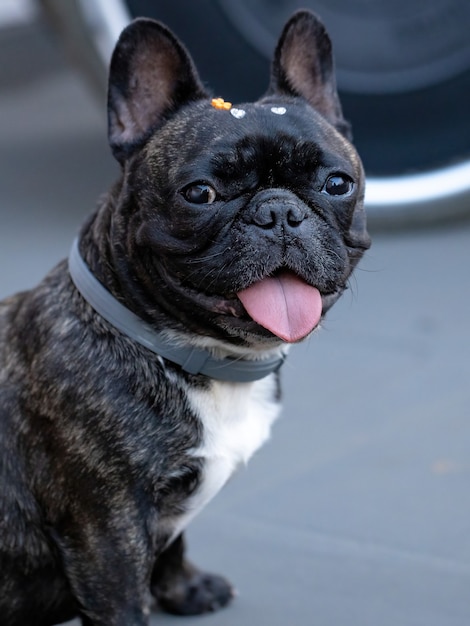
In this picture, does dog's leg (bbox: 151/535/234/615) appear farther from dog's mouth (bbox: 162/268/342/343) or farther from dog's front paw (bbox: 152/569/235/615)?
dog's mouth (bbox: 162/268/342/343)

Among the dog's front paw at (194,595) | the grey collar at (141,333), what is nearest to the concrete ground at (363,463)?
the dog's front paw at (194,595)

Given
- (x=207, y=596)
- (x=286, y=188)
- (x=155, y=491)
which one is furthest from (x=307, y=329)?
(x=207, y=596)

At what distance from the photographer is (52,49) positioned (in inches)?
324

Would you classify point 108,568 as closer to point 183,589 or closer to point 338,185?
point 183,589

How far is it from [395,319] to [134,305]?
6.06ft

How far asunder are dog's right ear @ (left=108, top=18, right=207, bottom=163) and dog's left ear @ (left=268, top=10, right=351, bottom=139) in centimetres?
21

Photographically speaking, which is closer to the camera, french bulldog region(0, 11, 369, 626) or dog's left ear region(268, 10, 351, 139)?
french bulldog region(0, 11, 369, 626)

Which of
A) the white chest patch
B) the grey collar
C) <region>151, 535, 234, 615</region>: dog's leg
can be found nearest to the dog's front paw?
<region>151, 535, 234, 615</region>: dog's leg

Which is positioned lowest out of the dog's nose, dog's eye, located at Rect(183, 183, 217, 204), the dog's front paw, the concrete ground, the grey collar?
the concrete ground

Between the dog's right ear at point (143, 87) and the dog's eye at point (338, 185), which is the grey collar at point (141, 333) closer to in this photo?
the dog's right ear at point (143, 87)

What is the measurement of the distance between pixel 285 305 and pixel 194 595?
0.87m

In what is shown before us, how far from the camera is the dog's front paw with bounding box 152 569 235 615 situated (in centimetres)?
259

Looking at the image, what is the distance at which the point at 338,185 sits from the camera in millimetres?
2117

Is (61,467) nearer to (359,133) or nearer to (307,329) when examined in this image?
(307,329)
